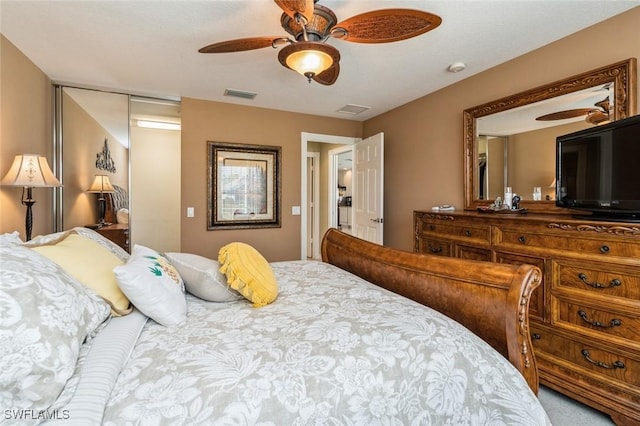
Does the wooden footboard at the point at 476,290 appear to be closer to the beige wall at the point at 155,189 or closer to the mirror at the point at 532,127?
the mirror at the point at 532,127

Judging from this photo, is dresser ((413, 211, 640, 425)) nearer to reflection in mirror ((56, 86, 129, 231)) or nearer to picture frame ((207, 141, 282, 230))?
picture frame ((207, 141, 282, 230))

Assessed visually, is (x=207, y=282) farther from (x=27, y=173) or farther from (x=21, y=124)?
(x=21, y=124)

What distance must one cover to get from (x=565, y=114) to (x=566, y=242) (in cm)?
111

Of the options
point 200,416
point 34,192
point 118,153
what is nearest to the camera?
point 200,416

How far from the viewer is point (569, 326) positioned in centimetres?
186

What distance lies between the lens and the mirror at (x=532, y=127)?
2.07m

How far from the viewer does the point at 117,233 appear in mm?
3424

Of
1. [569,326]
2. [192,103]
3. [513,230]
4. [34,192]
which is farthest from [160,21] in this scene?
[569,326]

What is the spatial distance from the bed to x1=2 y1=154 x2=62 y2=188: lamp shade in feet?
4.07

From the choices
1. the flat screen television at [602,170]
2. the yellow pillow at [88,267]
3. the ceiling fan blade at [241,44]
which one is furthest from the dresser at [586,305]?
the yellow pillow at [88,267]

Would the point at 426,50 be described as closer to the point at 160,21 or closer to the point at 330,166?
the point at 160,21

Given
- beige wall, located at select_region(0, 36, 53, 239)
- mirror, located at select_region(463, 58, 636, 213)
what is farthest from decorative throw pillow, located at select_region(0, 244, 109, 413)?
mirror, located at select_region(463, 58, 636, 213)

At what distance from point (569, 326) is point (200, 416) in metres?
2.13

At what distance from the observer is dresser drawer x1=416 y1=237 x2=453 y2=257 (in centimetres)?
271
